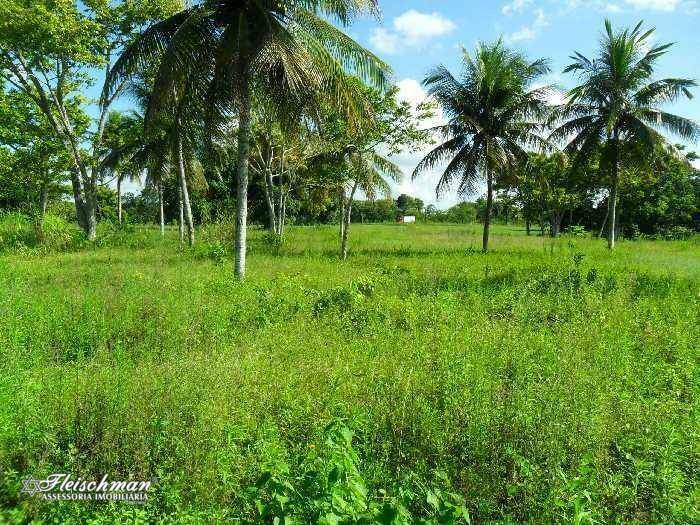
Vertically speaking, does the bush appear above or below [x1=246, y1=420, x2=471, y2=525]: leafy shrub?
above

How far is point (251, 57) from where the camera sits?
27.5 ft

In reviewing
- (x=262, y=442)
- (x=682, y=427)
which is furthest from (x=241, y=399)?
(x=682, y=427)

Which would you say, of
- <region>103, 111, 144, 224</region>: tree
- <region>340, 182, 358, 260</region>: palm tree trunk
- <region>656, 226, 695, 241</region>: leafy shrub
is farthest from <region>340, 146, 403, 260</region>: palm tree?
<region>656, 226, 695, 241</region>: leafy shrub

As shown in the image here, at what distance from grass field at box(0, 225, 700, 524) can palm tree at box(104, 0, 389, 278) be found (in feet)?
13.7

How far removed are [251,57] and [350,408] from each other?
23.4ft

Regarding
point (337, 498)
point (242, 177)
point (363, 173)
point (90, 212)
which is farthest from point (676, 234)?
point (337, 498)

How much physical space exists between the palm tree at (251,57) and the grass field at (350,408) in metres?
4.17

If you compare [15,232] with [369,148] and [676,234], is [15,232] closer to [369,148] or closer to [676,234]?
[369,148]

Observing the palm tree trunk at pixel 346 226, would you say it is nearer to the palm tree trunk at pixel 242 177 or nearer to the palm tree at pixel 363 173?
the palm tree at pixel 363 173

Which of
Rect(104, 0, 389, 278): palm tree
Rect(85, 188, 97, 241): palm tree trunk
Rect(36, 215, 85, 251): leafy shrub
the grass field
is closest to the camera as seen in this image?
the grass field

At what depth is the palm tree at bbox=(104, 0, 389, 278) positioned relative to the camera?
27.1 feet

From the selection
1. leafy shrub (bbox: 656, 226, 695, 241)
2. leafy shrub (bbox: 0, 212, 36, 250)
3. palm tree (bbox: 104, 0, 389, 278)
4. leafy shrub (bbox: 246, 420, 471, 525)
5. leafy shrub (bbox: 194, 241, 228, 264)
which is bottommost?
leafy shrub (bbox: 246, 420, 471, 525)

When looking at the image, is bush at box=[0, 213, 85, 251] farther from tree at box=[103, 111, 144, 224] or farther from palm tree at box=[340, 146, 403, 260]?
palm tree at box=[340, 146, 403, 260]

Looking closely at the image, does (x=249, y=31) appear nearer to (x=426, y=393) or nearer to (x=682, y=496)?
(x=426, y=393)
